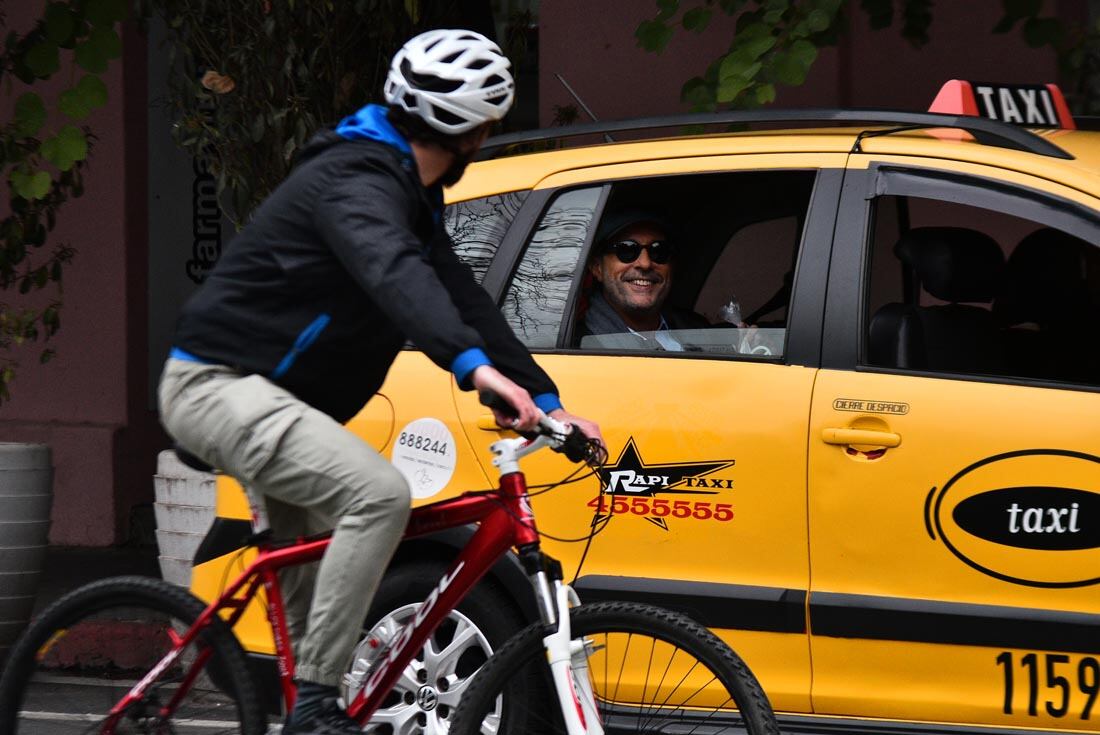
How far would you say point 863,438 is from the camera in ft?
14.1

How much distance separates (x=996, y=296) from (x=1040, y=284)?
0.15 metres

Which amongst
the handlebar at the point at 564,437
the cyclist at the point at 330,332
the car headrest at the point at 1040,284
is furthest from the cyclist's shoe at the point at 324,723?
the car headrest at the point at 1040,284

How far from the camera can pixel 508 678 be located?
3561 mm

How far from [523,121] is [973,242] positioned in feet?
14.5

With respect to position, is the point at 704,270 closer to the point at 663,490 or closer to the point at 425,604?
the point at 663,490

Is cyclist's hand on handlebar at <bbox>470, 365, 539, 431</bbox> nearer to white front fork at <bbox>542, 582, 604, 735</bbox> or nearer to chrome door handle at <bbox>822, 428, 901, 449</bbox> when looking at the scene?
white front fork at <bbox>542, 582, 604, 735</bbox>

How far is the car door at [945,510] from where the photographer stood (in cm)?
413

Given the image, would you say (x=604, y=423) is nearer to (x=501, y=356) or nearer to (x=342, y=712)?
(x=501, y=356)

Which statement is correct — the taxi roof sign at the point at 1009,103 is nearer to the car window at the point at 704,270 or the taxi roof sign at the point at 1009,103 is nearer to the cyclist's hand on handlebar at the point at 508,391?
the car window at the point at 704,270

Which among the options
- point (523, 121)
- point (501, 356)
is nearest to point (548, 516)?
point (501, 356)

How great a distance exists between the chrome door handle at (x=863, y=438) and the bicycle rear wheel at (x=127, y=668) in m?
1.52

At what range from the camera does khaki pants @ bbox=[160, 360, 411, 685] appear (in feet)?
11.6

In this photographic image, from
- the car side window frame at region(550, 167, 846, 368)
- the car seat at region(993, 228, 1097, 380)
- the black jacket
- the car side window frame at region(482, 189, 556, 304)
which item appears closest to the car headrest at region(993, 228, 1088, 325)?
the car seat at region(993, 228, 1097, 380)

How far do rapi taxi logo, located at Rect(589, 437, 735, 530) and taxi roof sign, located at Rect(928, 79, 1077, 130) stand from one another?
4.83ft
